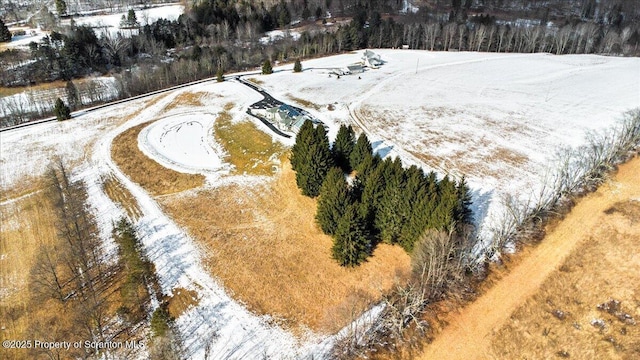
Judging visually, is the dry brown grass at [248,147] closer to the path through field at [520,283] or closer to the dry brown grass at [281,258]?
the dry brown grass at [281,258]

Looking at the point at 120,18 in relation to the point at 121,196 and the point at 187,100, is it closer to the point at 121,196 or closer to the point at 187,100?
the point at 187,100

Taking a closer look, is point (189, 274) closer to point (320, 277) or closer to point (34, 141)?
point (320, 277)

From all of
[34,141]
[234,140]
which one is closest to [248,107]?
[234,140]

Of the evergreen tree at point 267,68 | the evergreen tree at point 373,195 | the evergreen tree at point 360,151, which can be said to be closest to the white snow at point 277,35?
the evergreen tree at point 267,68

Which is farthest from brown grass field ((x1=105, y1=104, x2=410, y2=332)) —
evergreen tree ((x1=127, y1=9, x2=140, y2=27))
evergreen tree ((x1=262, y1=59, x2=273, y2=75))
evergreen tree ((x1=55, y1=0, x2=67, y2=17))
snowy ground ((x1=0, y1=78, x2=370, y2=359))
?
evergreen tree ((x1=55, y1=0, x2=67, y2=17))

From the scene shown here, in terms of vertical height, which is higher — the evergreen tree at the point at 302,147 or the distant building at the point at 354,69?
the distant building at the point at 354,69

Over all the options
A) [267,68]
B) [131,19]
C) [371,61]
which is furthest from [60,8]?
[371,61]
